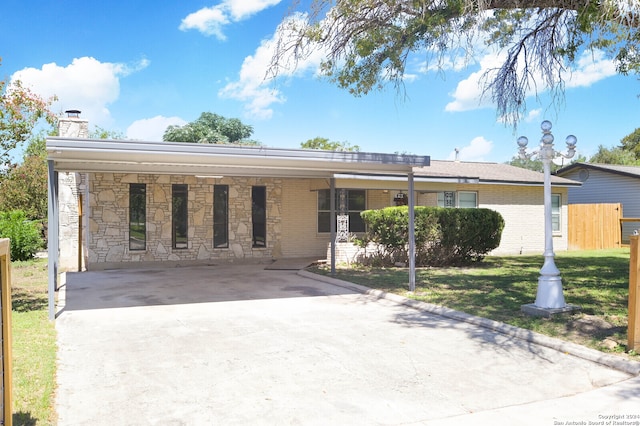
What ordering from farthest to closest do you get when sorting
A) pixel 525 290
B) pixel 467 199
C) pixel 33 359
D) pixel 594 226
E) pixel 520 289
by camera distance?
1. pixel 594 226
2. pixel 467 199
3. pixel 520 289
4. pixel 525 290
5. pixel 33 359

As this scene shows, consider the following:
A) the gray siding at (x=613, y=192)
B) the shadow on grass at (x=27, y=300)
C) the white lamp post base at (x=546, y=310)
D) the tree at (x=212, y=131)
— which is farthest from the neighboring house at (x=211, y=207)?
the tree at (x=212, y=131)

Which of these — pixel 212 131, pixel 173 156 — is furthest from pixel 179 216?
pixel 212 131

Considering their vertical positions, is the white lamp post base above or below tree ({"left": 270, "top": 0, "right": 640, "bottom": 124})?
below

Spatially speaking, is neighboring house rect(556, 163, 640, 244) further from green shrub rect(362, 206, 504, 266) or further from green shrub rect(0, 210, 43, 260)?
green shrub rect(0, 210, 43, 260)

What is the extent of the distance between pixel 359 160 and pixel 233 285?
4.62m

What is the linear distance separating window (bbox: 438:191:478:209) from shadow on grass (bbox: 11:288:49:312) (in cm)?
1331

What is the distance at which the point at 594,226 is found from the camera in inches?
850

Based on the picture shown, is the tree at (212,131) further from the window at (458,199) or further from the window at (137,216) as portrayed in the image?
the window at (137,216)

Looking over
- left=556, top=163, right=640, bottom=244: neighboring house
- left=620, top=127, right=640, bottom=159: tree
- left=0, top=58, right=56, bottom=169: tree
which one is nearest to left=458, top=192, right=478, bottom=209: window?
left=620, top=127, right=640, bottom=159: tree

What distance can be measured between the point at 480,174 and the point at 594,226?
6243mm

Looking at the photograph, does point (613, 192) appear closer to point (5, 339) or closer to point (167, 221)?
point (167, 221)

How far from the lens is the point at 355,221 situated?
17.9 metres

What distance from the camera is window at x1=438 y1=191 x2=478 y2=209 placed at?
18578 millimetres

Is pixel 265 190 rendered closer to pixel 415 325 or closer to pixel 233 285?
pixel 233 285
